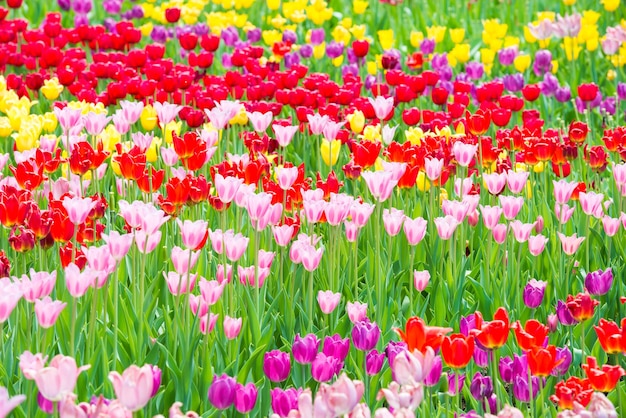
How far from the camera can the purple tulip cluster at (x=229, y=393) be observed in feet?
8.23

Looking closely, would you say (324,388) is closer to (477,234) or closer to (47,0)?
(477,234)

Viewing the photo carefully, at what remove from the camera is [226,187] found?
11.4 ft

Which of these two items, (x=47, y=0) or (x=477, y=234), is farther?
(x=47, y=0)

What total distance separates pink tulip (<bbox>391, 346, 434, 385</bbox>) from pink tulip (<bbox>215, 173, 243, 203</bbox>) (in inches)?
52.9

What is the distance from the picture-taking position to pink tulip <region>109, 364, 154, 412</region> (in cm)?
214

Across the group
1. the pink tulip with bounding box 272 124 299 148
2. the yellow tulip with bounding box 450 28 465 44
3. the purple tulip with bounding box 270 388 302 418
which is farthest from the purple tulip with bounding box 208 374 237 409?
the yellow tulip with bounding box 450 28 465 44

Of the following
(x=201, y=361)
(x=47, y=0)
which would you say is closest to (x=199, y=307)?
(x=201, y=361)

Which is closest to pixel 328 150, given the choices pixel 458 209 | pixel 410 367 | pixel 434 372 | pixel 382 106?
pixel 382 106

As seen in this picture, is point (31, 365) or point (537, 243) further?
point (537, 243)

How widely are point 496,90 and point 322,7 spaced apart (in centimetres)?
315

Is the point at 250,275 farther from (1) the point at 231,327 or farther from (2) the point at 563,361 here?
(2) the point at 563,361

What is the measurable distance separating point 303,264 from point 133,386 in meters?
1.27

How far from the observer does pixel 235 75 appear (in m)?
5.84

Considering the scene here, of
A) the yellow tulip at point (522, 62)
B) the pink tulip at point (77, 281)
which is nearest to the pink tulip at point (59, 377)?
the pink tulip at point (77, 281)
